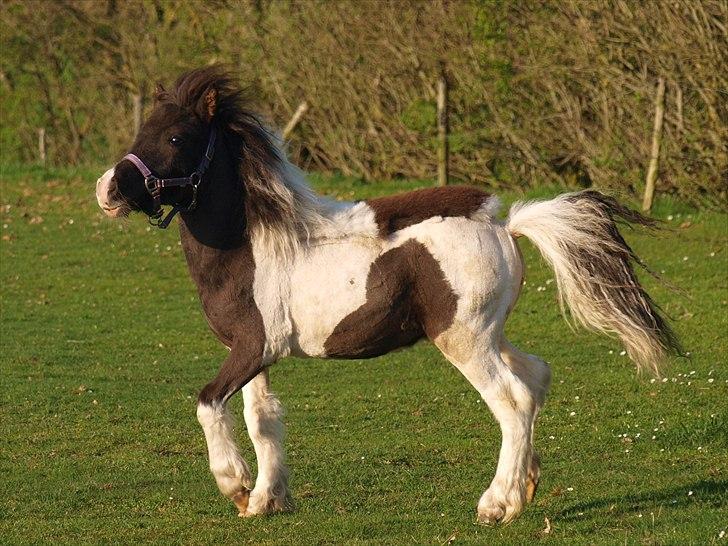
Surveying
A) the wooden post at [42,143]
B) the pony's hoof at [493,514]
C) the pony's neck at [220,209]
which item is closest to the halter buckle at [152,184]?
the pony's neck at [220,209]

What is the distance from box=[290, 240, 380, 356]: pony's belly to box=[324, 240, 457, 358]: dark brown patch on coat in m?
0.04

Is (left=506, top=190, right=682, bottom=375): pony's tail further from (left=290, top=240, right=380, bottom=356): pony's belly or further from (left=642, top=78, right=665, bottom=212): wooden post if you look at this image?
(left=642, top=78, right=665, bottom=212): wooden post

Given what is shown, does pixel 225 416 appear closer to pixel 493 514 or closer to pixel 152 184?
pixel 152 184

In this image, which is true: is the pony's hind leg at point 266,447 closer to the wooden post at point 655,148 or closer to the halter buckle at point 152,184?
the halter buckle at point 152,184

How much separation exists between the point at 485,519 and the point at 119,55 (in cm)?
2185

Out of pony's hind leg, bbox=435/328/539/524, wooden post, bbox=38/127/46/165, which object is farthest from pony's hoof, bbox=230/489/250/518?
wooden post, bbox=38/127/46/165

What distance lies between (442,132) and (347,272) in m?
13.3

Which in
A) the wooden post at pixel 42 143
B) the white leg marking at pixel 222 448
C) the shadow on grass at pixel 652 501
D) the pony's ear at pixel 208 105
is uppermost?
the pony's ear at pixel 208 105

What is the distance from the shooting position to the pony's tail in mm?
7090

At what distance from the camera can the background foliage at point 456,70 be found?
17.6 metres

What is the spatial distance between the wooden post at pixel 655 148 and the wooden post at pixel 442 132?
3.38 m

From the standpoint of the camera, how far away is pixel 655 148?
17578mm

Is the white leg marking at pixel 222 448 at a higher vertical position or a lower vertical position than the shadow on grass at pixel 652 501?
higher

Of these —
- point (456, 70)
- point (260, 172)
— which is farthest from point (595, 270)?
point (456, 70)
